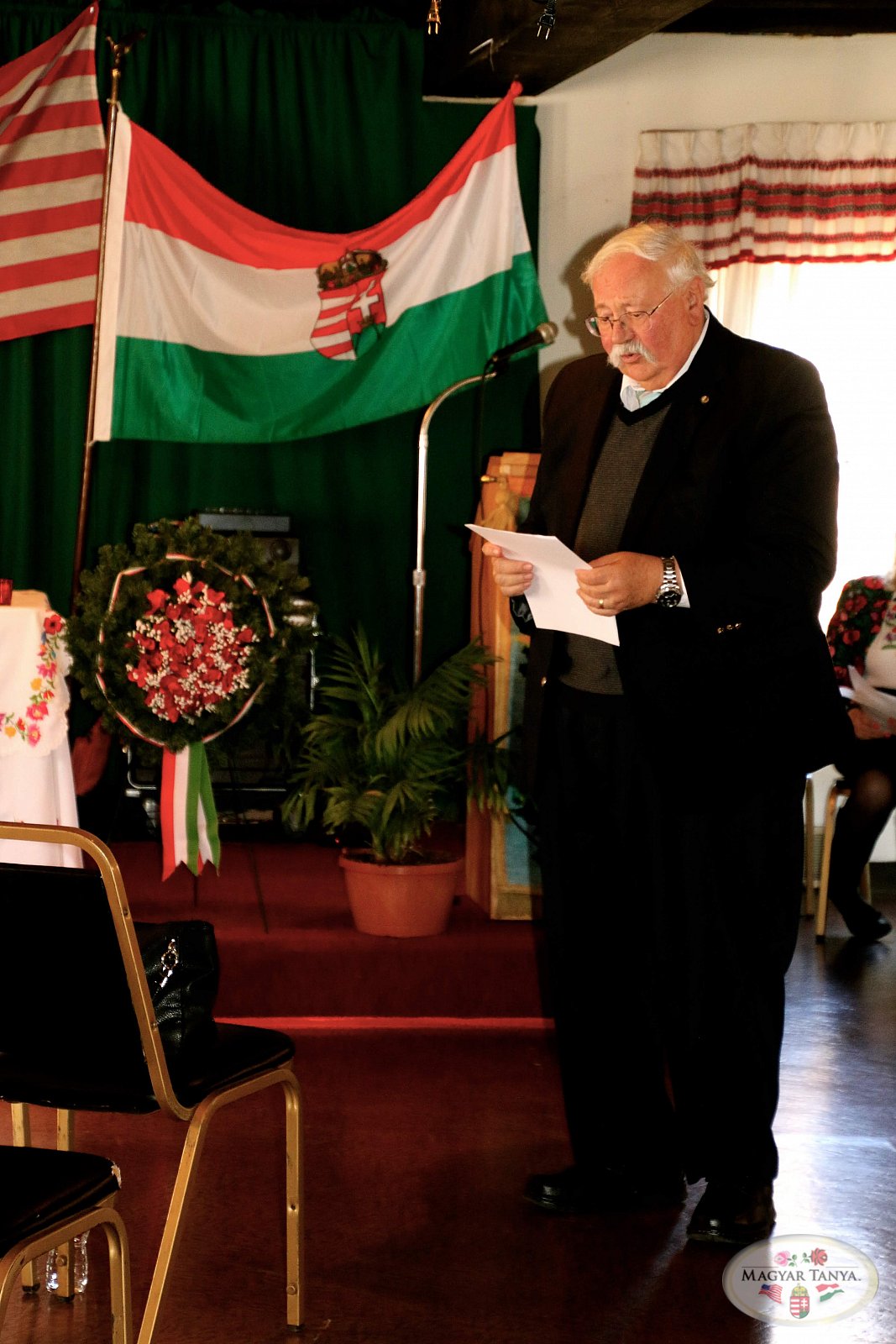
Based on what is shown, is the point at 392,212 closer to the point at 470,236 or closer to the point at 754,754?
the point at 470,236

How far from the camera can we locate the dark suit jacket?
7.12ft

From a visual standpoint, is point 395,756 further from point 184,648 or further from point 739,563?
point 739,563

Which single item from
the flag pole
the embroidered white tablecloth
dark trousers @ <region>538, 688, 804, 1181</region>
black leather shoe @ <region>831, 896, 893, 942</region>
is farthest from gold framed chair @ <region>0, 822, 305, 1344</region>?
black leather shoe @ <region>831, 896, 893, 942</region>

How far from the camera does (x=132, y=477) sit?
5438 millimetres

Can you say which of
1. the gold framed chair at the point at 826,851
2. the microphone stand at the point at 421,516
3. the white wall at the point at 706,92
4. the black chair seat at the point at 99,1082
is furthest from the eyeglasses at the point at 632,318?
the white wall at the point at 706,92

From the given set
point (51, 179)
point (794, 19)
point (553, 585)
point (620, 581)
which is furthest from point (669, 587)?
point (794, 19)

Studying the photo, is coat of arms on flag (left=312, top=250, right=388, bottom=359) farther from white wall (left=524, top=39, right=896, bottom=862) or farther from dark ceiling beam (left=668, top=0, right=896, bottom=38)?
dark ceiling beam (left=668, top=0, right=896, bottom=38)

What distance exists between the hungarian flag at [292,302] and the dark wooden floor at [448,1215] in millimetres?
2470

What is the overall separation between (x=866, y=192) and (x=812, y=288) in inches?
15.7

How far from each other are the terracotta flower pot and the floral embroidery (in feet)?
2.91

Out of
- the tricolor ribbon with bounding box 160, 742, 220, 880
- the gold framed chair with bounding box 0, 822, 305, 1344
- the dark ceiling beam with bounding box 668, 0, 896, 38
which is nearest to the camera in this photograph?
the gold framed chair with bounding box 0, 822, 305, 1344

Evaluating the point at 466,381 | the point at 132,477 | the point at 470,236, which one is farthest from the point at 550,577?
the point at 132,477

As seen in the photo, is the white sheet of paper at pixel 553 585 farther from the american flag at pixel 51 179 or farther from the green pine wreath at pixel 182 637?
the american flag at pixel 51 179

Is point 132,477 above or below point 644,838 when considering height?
above
